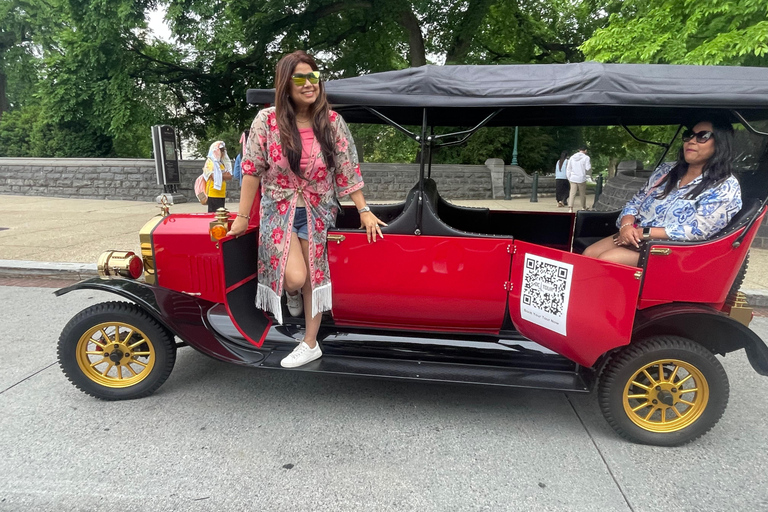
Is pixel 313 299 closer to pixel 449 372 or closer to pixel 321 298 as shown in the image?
pixel 321 298

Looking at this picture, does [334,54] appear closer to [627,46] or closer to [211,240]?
[627,46]

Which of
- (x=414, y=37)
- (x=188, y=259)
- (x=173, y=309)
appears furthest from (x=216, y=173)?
(x=414, y=37)

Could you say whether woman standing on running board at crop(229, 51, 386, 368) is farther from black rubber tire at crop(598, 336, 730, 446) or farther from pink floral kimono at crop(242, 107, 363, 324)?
black rubber tire at crop(598, 336, 730, 446)

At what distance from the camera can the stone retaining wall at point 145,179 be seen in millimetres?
12680

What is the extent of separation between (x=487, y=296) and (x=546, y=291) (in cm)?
37

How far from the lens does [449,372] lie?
2783 millimetres

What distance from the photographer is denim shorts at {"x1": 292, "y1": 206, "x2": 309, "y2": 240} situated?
9.43 ft

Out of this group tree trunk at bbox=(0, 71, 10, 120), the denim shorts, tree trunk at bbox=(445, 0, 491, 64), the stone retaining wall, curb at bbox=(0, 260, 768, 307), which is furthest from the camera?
tree trunk at bbox=(0, 71, 10, 120)

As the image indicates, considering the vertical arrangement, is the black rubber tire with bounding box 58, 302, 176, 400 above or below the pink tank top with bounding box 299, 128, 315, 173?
below

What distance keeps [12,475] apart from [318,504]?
59.8 inches

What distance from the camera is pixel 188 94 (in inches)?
641

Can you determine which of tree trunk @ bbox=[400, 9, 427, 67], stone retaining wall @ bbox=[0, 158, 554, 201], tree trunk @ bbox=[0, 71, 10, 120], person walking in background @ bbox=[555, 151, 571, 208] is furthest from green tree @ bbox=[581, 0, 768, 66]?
tree trunk @ bbox=[0, 71, 10, 120]

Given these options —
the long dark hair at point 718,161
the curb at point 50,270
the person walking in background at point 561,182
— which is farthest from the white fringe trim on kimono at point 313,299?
the person walking in background at point 561,182

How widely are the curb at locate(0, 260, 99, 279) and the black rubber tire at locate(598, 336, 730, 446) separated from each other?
571 centimetres
